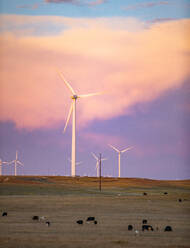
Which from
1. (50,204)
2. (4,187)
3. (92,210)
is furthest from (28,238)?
(4,187)

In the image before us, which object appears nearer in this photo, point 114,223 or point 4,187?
point 114,223

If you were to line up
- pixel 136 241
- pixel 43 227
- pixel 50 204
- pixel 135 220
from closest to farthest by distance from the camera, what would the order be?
1. pixel 136 241
2. pixel 43 227
3. pixel 135 220
4. pixel 50 204

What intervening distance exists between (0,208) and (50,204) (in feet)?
25.9

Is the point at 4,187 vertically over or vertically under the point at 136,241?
over

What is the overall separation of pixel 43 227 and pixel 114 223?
6.73 m

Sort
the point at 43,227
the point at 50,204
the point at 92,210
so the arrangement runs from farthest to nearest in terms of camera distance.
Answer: the point at 50,204, the point at 92,210, the point at 43,227

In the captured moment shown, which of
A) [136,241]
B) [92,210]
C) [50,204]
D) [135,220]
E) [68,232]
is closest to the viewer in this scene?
[136,241]

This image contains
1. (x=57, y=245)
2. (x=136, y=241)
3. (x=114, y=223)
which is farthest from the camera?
(x=114, y=223)

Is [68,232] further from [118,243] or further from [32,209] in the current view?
[32,209]

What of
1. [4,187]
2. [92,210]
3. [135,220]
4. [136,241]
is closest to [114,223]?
[135,220]

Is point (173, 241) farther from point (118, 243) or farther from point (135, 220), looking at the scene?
point (135, 220)

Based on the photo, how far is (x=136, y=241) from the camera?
33406mm

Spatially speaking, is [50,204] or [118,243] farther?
[50,204]

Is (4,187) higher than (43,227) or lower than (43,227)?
higher
